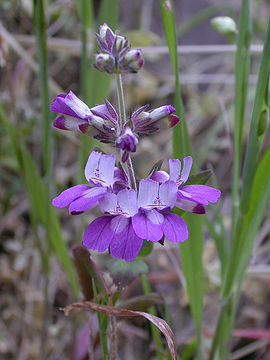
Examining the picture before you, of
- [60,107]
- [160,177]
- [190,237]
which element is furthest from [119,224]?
[190,237]

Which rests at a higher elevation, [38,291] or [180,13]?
[180,13]

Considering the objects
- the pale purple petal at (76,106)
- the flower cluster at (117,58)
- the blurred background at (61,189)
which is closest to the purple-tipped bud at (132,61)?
the flower cluster at (117,58)

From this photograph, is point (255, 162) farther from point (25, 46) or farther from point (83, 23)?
point (25, 46)

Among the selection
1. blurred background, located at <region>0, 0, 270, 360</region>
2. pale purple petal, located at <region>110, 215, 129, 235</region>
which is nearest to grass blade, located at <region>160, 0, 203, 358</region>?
blurred background, located at <region>0, 0, 270, 360</region>

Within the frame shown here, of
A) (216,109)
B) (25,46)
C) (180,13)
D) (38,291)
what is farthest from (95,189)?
(180,13)

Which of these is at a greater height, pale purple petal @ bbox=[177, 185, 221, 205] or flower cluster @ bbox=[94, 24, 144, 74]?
flower cluster @ bbox=[94, 24, 144, 74]

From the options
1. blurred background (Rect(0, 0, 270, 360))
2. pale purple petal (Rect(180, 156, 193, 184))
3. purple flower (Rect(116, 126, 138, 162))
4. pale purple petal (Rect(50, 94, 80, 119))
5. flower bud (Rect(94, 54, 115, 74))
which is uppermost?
flower bud (Rect(94, 54, 115, 74))

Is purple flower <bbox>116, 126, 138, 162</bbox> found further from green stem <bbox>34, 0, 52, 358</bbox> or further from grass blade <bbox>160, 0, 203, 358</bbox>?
green stem <bbox>34, 0, 52, 358</bbox>

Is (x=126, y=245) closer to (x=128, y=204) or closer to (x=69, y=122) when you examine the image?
(x=128, y=204)
